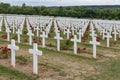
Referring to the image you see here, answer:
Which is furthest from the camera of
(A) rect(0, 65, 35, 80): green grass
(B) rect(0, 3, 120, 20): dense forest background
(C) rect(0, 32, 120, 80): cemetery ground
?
(B) rect(0, 3, 120, 20): dense forest background

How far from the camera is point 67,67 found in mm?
9469

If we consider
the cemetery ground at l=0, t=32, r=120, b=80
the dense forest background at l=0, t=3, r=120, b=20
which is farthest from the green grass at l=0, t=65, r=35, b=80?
the dense forest background at l=0, t=3, r=120, b=20

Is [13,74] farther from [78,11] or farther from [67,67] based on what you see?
[78,11]

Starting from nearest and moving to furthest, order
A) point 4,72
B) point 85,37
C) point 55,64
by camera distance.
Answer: point 4,72 → point 55,64 → point 85,37

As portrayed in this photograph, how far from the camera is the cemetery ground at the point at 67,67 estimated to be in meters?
8.42

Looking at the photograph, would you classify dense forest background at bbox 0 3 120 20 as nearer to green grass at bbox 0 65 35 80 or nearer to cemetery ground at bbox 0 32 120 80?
cemetery ground at bbox 0 32 120 80

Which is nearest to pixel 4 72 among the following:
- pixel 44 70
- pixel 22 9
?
pixel 44 70

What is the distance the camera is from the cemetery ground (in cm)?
842

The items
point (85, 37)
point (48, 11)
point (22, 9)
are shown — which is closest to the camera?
point (85, 37)

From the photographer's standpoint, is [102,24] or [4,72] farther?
[102,24]

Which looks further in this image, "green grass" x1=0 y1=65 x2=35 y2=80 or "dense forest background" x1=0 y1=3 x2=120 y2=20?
"dense forest background" x1=0 y1=3 x2=120 y2=20

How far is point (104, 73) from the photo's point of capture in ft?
29.0

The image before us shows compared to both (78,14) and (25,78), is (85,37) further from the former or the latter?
(78,14)

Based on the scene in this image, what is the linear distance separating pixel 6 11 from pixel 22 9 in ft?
9.78
